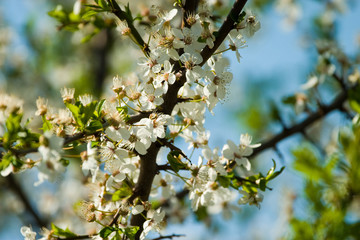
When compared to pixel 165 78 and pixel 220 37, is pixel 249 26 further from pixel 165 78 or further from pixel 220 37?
pixel 165 78

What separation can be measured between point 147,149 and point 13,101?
0.39 meters

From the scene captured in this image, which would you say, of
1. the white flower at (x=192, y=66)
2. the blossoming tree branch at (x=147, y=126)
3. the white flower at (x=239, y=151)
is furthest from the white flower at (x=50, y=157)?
the white flower at (x=239, y=151)

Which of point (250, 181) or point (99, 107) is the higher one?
point (99, 107)

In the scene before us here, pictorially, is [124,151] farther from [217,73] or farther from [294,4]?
[294,4]

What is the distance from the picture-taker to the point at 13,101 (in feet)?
3.14

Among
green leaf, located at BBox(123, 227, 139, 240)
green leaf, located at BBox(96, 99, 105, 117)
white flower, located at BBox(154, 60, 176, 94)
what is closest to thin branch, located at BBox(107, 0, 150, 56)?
white flower, located at BBox(154, 60, 176, 94)

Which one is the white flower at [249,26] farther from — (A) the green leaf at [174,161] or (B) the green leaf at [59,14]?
(B) the green leaf at [59,14]

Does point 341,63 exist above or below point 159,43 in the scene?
above

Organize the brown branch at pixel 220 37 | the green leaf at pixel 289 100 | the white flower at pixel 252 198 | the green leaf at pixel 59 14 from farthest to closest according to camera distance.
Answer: the green leaf at pixel 289 100, the green leaf at pixel 59 14, the white flower at pixel 252 198, the brown branch at pixel 220 37

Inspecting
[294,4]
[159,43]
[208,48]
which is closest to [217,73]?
[208,48]

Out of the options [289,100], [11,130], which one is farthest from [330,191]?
[289,100]

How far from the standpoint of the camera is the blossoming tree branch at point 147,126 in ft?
3.05

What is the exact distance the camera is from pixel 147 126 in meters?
0.97

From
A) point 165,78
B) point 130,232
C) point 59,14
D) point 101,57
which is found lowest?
point 130,232
